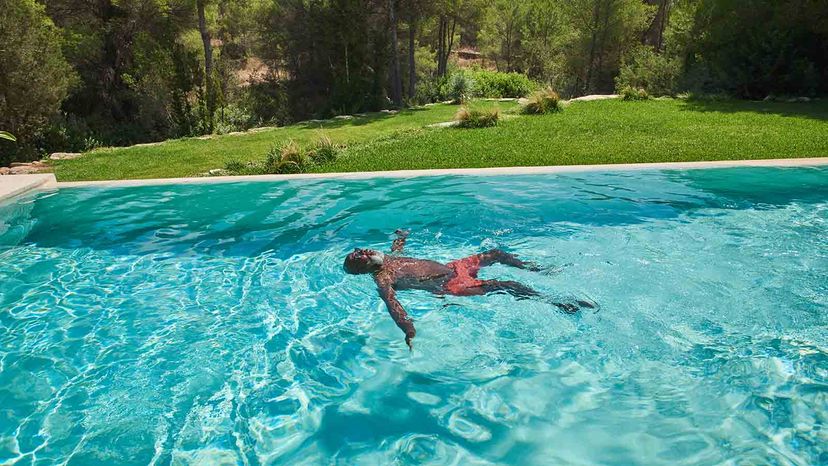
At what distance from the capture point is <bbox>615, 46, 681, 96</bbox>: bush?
24484mm

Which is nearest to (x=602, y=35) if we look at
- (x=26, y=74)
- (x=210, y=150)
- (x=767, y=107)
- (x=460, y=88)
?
(x=460, y=88)

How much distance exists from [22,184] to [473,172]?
853cm

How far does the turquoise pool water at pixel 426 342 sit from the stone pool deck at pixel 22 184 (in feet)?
4.61

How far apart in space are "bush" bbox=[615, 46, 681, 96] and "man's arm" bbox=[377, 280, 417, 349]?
21.8 m

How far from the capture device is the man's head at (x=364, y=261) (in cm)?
589

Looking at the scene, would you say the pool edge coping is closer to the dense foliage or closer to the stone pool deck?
the stone pool deck

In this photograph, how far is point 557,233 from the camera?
775cm

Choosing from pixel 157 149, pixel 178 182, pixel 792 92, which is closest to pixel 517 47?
pixel 792 92

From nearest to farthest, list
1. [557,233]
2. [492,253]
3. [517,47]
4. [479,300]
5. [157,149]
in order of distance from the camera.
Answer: [479,300] < [492,253] < [557,233] < [157,149] < [517,47]

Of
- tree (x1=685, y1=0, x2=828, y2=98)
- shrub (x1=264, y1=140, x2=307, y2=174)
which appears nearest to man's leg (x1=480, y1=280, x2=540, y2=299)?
shrub (x1=264, y1=140, x2=307, y2=174)

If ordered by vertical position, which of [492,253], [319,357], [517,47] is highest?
[517,47]

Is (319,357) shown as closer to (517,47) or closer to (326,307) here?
(326,307)

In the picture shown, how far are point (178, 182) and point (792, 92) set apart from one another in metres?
20.6

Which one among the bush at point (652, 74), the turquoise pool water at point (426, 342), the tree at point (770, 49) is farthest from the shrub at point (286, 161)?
the bush at point (652, 74)
